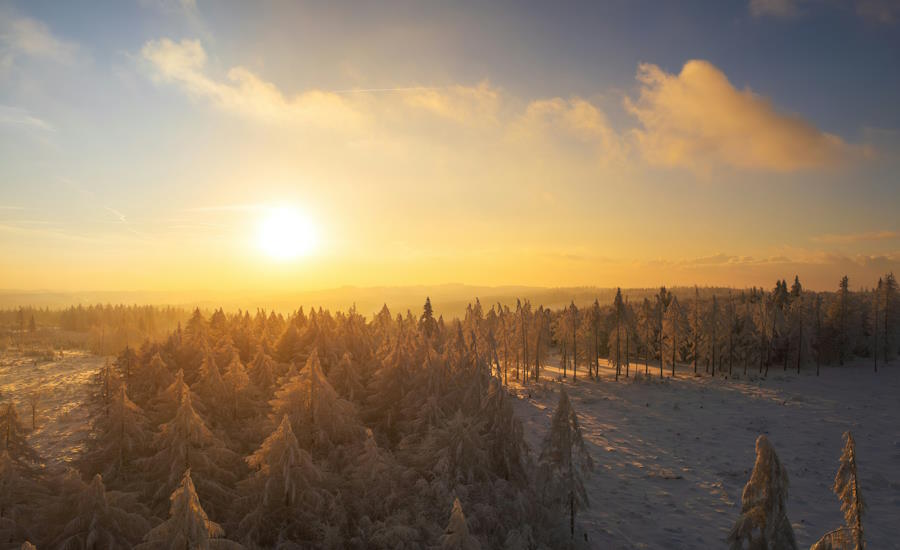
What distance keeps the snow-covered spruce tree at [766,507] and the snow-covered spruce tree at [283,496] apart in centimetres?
1522

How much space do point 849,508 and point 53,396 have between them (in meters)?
74.4

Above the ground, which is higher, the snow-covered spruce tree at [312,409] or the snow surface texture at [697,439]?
the snow-covered spruce tree at [312,409]

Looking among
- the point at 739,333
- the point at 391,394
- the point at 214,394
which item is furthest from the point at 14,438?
the point at 739,333

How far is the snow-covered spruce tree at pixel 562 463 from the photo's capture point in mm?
21391

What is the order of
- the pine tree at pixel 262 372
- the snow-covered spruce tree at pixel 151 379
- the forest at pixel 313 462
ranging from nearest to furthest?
the forest at pixel 313 462 → the snow-covered spruce tree at pixel 151 379 → the pine tree at pixel 262 372

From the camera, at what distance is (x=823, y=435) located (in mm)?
41375

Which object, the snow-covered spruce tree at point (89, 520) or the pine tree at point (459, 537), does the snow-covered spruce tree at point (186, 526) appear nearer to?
the snow-covered spruce tree at point (89, 520)

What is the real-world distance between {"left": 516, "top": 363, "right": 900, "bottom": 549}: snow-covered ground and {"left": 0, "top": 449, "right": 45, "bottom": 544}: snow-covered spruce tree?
2519 cm

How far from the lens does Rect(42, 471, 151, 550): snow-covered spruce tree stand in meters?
12.4

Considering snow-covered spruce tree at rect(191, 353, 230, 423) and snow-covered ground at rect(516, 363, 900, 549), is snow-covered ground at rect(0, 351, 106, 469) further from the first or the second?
snow-covered ground at rect(516, 363, 900, 549)

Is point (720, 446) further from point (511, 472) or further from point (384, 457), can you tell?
point (384, 457)

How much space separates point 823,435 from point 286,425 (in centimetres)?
5179

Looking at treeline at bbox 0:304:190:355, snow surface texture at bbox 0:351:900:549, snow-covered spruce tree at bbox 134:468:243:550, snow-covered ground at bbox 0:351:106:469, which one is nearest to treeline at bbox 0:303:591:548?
snow-covered spruce tree at bbox 134:468:243:550

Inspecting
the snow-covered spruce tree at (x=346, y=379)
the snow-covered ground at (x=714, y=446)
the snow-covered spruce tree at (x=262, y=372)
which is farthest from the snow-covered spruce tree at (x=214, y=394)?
the snow-covered ground at (x=714, y=446)
